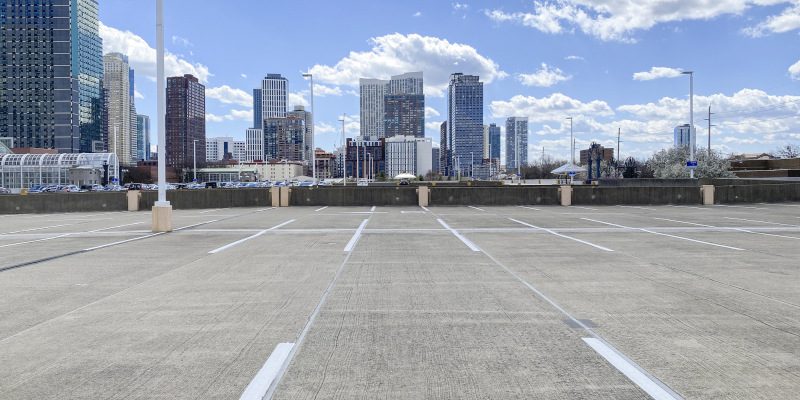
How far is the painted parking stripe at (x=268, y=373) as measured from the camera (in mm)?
4598

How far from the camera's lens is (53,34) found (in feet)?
609

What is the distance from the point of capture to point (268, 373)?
507 cm

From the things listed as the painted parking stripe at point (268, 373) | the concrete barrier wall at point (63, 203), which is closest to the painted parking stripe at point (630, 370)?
the painted parking stripe at point (268, 373)

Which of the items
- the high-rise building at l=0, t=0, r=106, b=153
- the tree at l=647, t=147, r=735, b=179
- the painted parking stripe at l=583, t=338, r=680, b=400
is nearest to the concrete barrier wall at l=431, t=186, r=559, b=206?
the painted parking stripe at l=583, t=338, r=680, b=400

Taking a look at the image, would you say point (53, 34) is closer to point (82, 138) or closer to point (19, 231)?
point (82, 138)

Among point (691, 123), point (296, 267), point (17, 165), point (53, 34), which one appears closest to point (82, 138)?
point (53, 34)

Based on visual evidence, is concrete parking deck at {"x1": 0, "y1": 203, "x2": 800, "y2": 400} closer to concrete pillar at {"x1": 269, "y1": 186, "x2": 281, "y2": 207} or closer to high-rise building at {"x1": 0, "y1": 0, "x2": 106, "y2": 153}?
concrete pillar at {"x1": 269, "y1": 186, "x2": 281, "y2": 207}

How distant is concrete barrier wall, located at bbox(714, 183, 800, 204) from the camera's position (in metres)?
34.6

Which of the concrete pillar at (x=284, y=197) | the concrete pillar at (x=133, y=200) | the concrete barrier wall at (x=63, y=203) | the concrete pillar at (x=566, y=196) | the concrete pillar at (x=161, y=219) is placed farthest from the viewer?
the concrete pillar at (x=284, y=197)

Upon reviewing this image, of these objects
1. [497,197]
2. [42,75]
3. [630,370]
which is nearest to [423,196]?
[497,197]

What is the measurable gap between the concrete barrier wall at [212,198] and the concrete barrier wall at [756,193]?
27334mm

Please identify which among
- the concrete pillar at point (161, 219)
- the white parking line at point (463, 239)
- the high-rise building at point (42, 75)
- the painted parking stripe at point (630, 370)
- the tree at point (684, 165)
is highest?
the high-rise building at point (42, 75)

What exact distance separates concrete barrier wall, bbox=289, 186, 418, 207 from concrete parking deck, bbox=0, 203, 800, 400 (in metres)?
19.9

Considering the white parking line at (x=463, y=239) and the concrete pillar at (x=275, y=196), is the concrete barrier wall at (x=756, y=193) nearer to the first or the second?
the white parking line at (x=463, y=239)
